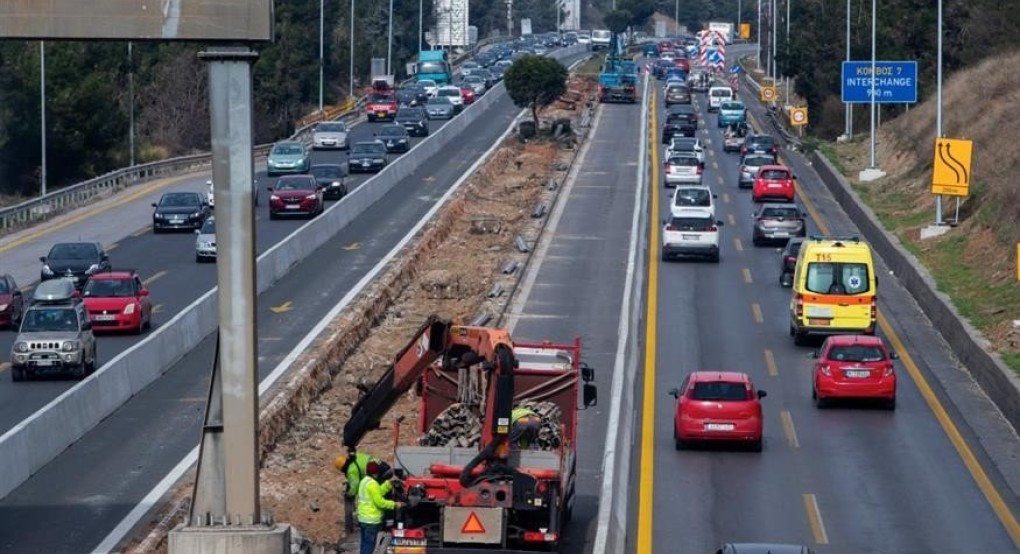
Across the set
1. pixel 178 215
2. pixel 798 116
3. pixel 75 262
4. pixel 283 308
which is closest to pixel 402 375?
pixel 283 308

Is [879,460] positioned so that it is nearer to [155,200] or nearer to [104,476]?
[104,476]

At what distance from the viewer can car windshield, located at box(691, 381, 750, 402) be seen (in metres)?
32.3

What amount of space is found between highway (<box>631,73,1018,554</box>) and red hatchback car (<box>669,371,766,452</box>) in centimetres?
39

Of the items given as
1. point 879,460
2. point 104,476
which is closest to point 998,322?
point 879,460

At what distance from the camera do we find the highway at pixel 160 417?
2728cm

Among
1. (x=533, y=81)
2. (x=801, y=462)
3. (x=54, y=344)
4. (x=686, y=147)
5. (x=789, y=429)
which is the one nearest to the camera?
(x=801, y=462)

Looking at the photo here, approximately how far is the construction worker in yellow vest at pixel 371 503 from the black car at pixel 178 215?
135ft

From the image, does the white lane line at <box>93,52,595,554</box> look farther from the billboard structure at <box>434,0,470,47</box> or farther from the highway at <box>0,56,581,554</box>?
the billboard structure at <box>434,0,470,47</box>

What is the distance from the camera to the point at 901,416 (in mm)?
35438

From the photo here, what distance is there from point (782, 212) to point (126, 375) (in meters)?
26.9

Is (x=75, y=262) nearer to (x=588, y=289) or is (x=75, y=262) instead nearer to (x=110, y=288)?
(x=110, y=288)

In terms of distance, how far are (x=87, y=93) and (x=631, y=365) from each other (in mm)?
57028

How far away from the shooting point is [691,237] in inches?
2132

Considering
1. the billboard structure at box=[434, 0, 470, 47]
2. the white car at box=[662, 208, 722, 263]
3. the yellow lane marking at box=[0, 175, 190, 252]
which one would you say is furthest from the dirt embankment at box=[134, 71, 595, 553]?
the billboard structure at box=[434, 0, 470, 47]
